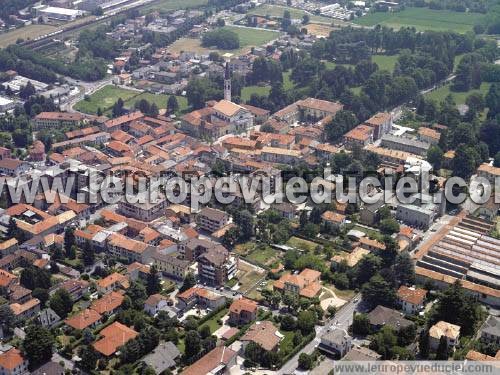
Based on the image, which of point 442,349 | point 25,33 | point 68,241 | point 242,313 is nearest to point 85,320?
point 242,313

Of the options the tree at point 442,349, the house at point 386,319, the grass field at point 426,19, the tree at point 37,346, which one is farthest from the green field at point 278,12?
the tree at point 37,346

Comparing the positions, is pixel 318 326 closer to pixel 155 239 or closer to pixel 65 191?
pixel 155 239

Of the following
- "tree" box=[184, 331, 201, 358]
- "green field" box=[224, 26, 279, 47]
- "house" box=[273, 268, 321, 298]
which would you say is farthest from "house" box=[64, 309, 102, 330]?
"green field" box=[224, 26, 279, 47]

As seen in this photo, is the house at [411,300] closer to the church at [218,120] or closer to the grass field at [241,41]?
the church at [218,120]

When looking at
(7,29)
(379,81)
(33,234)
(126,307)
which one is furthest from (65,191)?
(7,29)

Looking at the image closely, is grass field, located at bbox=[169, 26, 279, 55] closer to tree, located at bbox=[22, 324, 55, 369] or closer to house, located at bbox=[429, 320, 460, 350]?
tree, located at bbox=[22, 324, 55, 369]

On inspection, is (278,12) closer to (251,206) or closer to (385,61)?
(385,61)
